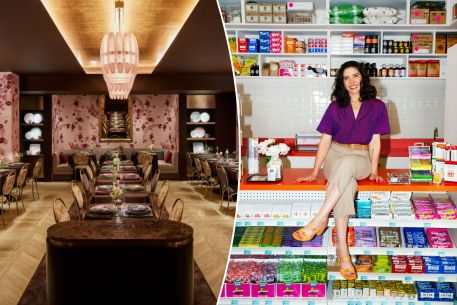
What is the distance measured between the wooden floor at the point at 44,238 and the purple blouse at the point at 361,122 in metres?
0.83

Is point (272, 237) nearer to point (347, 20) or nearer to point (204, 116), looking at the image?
point (347, 20)

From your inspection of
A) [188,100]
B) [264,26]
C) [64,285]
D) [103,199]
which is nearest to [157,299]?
[64,285]

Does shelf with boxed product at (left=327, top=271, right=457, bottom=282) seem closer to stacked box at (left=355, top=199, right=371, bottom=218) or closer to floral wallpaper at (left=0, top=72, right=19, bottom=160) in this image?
stacked box at (left=355, top=199, right=371, bottom=218)

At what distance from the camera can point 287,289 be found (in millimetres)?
2857

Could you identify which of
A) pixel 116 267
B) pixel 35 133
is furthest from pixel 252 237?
pixel 116 267

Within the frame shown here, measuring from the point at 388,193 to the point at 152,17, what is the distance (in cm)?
172

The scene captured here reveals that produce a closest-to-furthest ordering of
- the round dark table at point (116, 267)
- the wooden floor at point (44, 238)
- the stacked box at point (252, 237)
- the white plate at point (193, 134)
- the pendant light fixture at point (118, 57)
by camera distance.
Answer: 1. the round dark table at point (116, 267)
2. the wooden floor at point (44, 238)
3. the stacked box at point (252, 237)
4. the pendant light fixture at point (118, 57)
5. the white plate at point (193, 134)

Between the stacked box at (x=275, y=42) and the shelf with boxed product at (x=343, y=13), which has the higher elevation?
the shelf with boxed product at (x=343, y=13)

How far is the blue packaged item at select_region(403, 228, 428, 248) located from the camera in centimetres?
294

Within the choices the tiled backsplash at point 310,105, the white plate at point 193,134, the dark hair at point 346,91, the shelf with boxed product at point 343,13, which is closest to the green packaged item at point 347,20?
the shelf with boxed product at point 343,13

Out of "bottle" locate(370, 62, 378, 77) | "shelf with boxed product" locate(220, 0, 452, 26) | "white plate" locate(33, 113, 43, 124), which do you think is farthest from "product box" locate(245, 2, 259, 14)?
"white plate" locate(33, 113, 43, 124)

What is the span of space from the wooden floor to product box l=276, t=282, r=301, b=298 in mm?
730

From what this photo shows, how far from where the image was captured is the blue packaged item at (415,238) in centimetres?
294

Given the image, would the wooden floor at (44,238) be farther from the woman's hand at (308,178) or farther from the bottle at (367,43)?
the bottle at (367,43)
